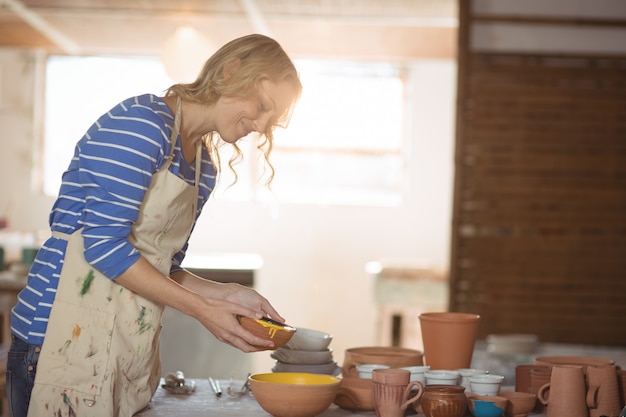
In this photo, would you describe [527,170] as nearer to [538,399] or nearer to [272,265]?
[538,399]

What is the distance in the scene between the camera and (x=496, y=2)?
183 inches

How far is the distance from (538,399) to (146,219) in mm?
1084

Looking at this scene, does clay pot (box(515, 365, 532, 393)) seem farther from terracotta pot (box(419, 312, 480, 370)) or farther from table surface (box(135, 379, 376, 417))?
table surface (box(135, 379, 376, 417))

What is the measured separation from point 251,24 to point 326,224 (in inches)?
99.0

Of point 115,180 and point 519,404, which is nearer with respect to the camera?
point 115,180

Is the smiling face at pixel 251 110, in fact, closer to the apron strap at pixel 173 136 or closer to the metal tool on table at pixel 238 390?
the apron strap at pixel 173 136

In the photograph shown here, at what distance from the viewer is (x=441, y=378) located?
79.6 inches

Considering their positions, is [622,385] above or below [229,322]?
below

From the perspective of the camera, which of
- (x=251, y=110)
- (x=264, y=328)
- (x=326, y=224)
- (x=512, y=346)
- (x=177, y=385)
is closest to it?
(x=264, y=328)

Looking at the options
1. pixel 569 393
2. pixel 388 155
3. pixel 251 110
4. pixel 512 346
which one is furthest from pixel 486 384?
pixel 388 155

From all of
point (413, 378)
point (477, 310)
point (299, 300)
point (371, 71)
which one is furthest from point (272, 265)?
point (413, 378)

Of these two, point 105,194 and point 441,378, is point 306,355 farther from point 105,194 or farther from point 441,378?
point 105,194

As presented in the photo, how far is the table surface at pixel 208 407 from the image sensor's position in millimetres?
1920

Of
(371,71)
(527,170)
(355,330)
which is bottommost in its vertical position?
(355,330)
